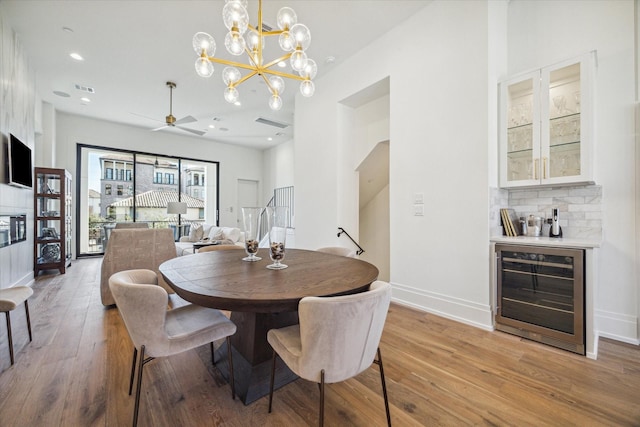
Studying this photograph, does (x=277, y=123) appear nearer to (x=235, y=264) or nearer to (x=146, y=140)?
(x=146, y=140)

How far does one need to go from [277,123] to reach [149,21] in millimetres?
3555

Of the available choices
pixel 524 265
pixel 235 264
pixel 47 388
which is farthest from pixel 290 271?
pixel 524 265

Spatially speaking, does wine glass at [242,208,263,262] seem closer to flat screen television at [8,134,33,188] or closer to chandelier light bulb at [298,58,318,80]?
chandelier light bulb at [298,58,318,80]

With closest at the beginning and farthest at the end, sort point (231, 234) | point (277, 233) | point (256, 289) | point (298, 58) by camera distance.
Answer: point (256, 289)
point (277, 233)
point (298, 58)
point (231, 234)

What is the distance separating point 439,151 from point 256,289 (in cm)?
245

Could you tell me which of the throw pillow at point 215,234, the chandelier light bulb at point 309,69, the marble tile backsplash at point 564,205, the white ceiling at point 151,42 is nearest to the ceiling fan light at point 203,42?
the chandelier light bulb at point 309,69

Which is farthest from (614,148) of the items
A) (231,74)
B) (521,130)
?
(231,74)

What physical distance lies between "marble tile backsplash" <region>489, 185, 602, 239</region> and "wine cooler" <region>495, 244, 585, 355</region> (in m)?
0.37

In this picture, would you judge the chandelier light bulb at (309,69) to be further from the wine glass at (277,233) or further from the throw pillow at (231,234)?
the throw pillow at (231,234)

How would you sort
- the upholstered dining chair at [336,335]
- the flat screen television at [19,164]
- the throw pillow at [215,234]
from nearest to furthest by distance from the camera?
the upholstered dining chair at [336,335] → the flat screen television at [19,164] → the throw pillow at [215,234]

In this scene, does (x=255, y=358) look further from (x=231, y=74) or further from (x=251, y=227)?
(x=231, y=74)

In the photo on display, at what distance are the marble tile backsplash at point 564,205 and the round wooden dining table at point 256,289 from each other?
182cm

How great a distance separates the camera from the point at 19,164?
3.46 m

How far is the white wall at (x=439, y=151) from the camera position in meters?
2.49
